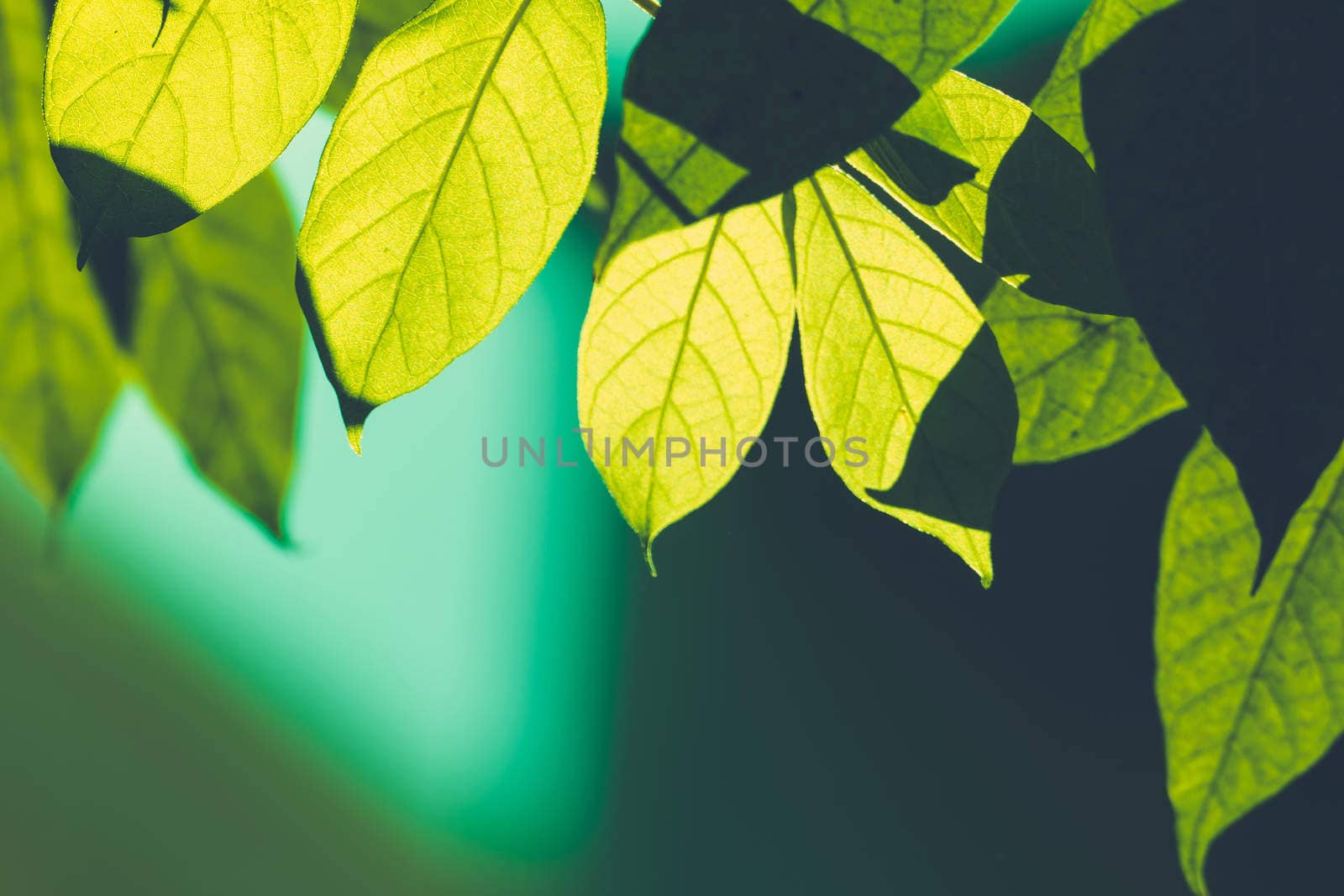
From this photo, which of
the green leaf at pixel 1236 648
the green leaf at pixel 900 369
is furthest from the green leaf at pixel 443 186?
the green leaf at pixel 1236 648

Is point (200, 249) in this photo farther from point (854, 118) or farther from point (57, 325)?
point (854, 118)

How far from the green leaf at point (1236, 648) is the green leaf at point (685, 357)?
0.16 metres

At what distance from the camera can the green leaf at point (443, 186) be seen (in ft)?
0.89

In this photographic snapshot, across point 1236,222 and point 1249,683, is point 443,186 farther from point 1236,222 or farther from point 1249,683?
point 1249,683

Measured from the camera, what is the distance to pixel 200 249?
463 millimetres

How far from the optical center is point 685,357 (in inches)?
13.6

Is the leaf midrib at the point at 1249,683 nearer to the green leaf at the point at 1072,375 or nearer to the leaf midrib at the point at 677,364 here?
the green leaf at the point at 1072,375

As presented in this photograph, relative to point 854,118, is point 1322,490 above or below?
below

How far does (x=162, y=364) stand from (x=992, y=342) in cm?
36

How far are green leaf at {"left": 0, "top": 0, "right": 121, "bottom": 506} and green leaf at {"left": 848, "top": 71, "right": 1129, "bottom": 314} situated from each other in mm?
381

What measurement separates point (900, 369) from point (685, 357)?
0.24 feet

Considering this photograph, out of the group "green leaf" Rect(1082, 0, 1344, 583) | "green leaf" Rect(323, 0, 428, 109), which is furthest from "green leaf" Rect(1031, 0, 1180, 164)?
"green leaf" Rect(323, 0, 428, 109)

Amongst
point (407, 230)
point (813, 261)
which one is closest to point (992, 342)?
point (813, 261)

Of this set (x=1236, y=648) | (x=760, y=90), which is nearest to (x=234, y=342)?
(x=760, y=90)
